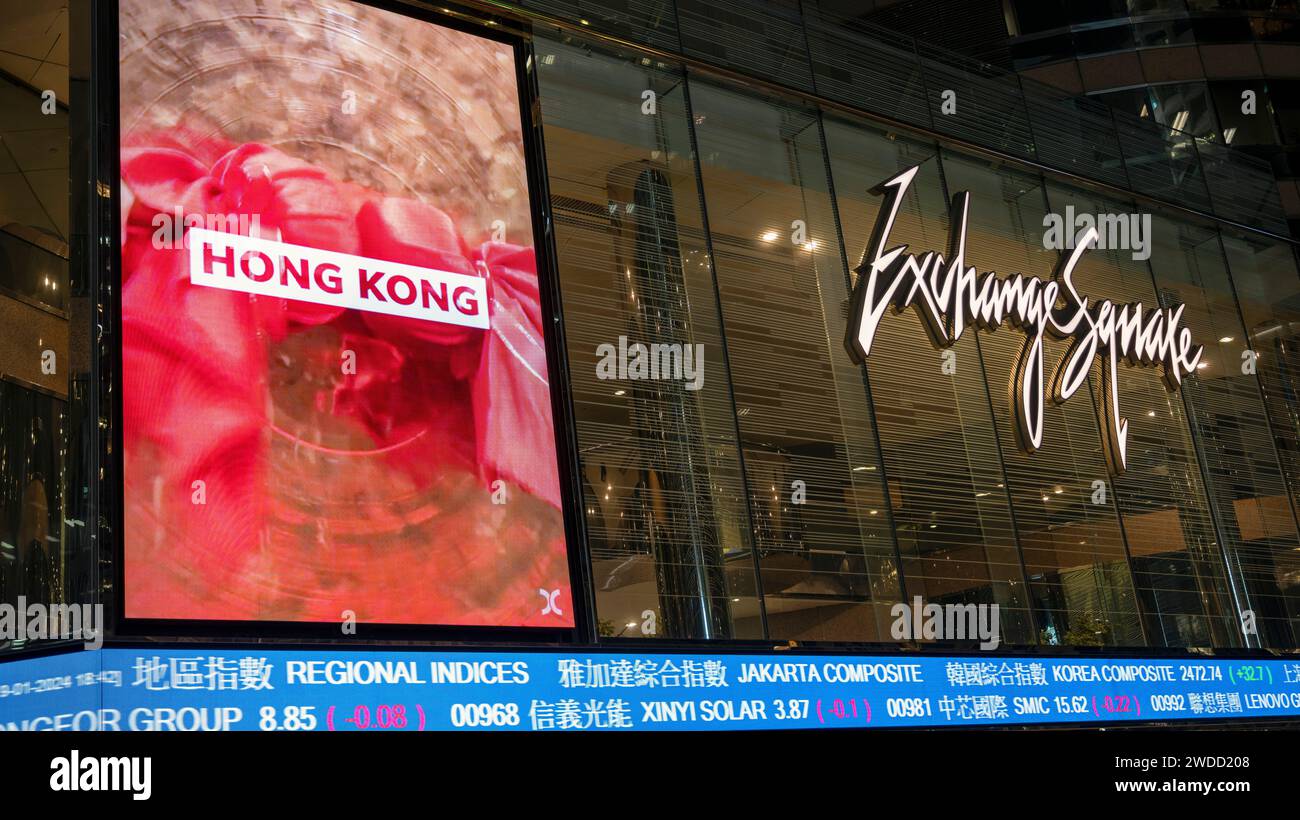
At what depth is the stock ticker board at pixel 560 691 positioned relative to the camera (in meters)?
5.72

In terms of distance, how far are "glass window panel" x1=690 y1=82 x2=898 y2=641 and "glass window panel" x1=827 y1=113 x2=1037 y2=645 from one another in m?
0.23

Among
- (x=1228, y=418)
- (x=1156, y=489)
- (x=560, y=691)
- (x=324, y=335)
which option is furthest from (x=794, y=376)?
(x=1228, y=418)

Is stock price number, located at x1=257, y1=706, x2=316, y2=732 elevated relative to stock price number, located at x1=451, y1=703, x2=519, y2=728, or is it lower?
elevated

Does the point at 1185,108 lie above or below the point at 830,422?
above

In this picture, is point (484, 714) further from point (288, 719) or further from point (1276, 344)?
point (1276, 344)

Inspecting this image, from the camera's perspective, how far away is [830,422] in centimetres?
925

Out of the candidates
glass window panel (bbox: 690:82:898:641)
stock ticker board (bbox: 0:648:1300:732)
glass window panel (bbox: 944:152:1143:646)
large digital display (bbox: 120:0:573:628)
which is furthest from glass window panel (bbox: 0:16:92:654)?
glass window panel (bbox: 944:152:1143:646)

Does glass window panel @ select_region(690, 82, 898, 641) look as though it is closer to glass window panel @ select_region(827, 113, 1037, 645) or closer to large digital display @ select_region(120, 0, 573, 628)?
glass window panel @ select_region(827, 113, 1037, 645)

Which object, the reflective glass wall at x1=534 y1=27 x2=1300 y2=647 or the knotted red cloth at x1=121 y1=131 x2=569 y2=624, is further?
the reflective glass wall at x1=534 y1=27 x2=1300 y2=647

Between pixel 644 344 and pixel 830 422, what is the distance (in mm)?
1628

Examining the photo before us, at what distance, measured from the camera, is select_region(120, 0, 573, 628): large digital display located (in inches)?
251

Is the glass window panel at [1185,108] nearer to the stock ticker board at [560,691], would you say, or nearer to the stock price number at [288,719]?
the stock ticker board at [560,691]

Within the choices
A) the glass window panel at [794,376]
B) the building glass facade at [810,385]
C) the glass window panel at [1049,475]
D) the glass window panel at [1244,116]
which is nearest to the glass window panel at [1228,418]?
the building glass facade at [810,385]
